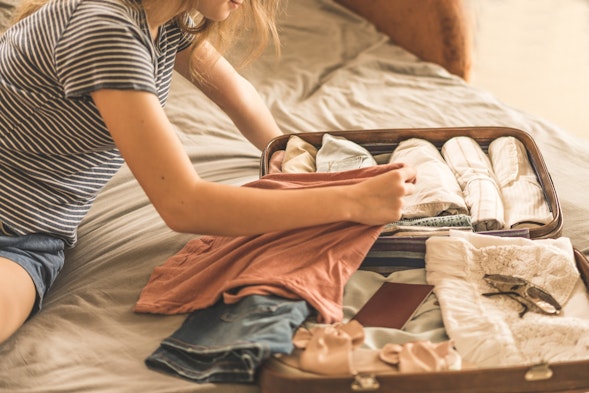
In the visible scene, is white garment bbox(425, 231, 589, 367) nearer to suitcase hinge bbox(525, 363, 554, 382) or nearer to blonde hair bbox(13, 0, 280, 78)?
suitcase hinge bbox(525, 363, 554, 382)

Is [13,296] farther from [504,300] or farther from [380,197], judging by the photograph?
[504,300]

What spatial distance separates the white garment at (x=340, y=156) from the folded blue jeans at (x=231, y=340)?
35 cm

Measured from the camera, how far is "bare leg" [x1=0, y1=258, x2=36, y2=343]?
956 mm

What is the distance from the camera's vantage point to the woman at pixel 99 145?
0.88 m

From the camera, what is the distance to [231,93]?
137cm

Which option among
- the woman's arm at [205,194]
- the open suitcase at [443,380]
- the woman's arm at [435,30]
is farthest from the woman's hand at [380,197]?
the woman's arm at [435,30]

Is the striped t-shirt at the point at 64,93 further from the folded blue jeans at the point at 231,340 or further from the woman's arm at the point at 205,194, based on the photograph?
the folded blue jeans at the point at 231,340

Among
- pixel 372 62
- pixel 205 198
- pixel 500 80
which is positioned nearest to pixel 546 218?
pixel 205 198

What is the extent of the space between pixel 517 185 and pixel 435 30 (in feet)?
3.09

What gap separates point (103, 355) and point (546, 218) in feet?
2.07

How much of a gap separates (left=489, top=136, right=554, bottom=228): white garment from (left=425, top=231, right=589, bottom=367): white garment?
89mm

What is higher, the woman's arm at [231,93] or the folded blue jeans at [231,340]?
the woman's arm at [231,93]

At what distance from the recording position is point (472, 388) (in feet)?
2.57

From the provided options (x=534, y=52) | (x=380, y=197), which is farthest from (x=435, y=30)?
(x=380, y=197)
